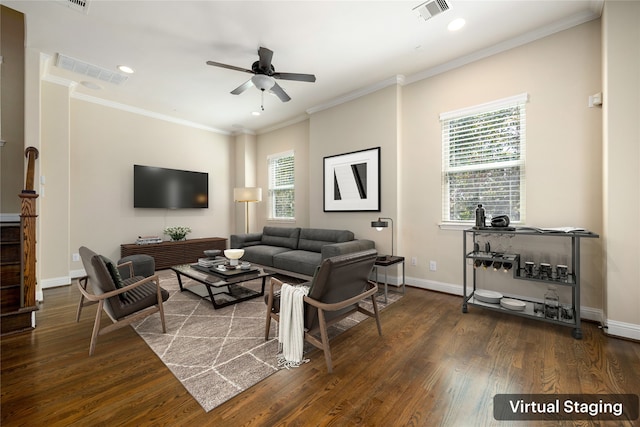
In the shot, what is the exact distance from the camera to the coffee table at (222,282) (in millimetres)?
3087

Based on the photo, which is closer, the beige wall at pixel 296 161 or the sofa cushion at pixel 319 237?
the sofa cushion at pixel 319 237

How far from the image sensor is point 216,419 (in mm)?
1489

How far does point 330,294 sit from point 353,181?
282cm

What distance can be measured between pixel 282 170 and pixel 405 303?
13.6ft

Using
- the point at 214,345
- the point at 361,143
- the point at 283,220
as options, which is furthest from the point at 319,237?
the point at 214,345

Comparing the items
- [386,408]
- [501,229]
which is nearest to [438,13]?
[501,229]

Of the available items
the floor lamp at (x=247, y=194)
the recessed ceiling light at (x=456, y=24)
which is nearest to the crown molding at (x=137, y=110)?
the floor lamp at (x=247, y=194)

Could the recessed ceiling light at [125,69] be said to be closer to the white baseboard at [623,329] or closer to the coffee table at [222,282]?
the coffee table at [222,282]

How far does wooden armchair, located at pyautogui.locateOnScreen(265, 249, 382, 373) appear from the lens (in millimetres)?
1949

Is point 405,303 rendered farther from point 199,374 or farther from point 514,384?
→ point 199,374

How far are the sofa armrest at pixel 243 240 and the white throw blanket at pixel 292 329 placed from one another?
3401 millimetres

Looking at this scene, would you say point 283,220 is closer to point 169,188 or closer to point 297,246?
point 297,246

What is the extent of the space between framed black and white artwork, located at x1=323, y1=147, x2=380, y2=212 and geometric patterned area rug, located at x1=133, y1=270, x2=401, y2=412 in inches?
67.9

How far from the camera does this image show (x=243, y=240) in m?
5.39
